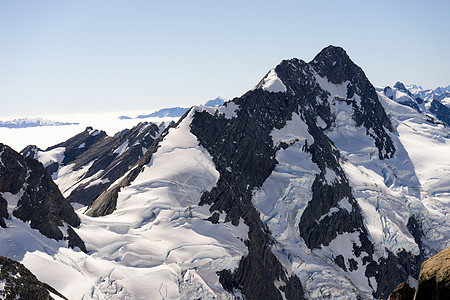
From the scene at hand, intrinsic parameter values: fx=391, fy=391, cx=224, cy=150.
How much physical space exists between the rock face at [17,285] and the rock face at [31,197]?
58.1 ft

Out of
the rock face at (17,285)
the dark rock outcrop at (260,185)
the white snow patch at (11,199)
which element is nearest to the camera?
the rock face at (17,285)

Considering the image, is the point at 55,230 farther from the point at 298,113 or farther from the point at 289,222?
the point at 298,113

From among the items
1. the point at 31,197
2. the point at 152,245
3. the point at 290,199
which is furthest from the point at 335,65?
the point at 31,197

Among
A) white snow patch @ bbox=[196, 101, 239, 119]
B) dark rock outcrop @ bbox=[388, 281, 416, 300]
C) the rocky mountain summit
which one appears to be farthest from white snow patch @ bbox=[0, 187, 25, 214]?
white snow patch @ bbox=[196, 101, 239, 119]

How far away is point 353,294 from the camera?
8669 cm

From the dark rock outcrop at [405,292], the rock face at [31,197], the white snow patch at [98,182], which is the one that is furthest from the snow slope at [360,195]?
the white snow patch at [98,182]

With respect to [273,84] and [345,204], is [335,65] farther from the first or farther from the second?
[345,204]

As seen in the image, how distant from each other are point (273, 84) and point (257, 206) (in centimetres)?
4921

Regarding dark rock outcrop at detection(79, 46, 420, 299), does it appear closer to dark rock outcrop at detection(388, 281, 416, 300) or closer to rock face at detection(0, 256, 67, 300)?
rock face at detection(0, 256, 67, 300)

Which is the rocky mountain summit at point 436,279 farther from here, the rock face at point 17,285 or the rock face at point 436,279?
the rock face at point 17,285

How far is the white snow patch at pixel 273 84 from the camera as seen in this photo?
417ft

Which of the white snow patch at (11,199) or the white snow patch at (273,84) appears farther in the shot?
the white snow patch at (273,84)

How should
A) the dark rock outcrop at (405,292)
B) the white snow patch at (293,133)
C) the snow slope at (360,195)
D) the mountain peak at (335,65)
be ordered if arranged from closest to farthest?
1. the dark rock outcrop at (405,292)
2. the snow slope at (360,195)
3. the white snow patch at (293,133)
4. the mountain peak at (335,65)

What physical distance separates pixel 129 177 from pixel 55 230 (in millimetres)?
31081
